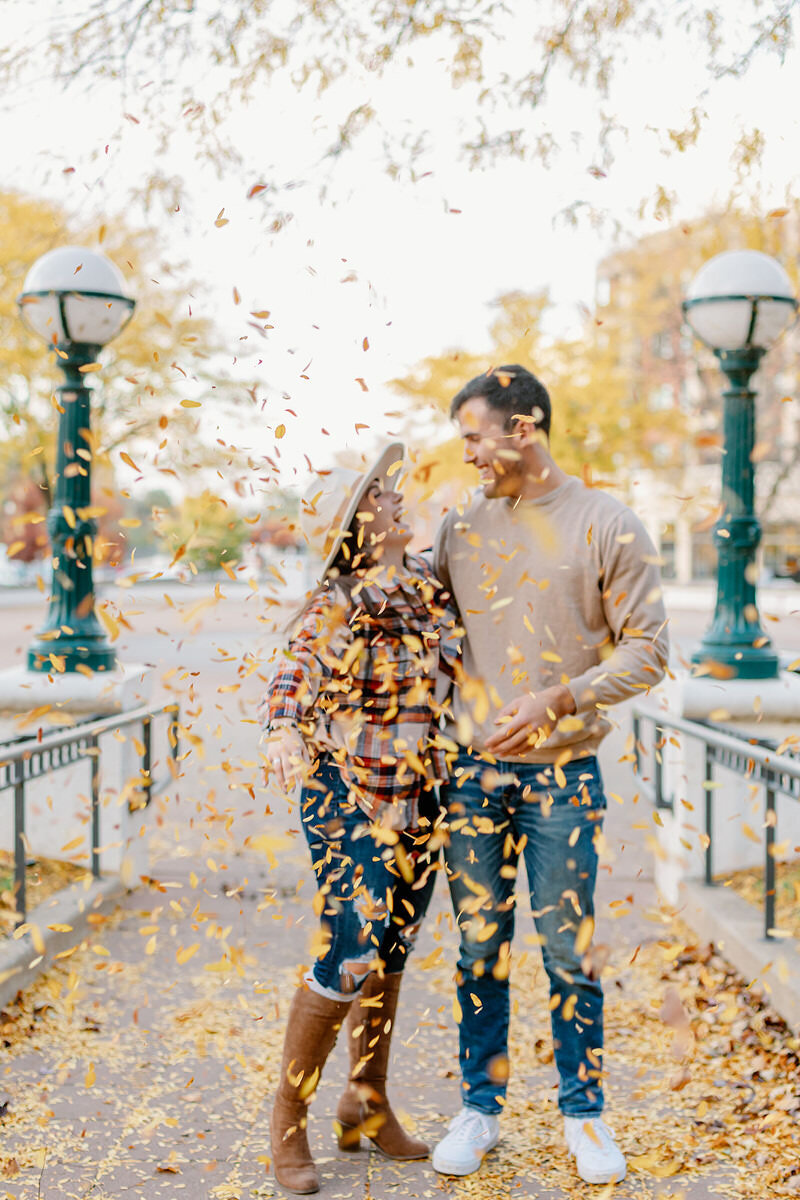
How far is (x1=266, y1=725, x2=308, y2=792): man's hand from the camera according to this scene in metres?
2.77

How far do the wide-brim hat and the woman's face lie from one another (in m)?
0.02

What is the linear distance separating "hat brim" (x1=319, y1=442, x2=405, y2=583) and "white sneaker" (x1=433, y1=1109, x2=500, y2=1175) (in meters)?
1.57

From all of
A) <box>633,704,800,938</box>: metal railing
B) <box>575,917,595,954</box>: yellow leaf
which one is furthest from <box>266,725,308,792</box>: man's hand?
<box>633,704,800,938</box>: metal railing

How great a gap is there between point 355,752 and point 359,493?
26.8 inches

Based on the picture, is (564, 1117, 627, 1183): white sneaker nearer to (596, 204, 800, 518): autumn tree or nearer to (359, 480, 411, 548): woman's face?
(359, 480, 411, 548): woman's face

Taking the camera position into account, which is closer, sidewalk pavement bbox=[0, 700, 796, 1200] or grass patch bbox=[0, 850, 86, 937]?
sidewalk pavement bbox=[0, 700, 796, 1200]

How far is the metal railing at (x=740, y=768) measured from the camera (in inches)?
158

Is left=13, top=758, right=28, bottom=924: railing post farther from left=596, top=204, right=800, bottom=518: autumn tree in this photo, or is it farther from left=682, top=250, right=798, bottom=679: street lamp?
left=596, top=204, right=800, bottom=518: autumn tree

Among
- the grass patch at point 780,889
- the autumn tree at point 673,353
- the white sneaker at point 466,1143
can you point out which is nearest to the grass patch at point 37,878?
the white sneaker at point 466,1143

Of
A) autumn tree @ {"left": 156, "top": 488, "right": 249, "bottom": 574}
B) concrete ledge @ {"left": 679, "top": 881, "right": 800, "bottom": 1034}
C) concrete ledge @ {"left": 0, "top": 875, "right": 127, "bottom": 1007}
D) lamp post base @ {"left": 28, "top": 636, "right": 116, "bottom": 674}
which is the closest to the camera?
autumn tree @ {"left": 156, "top": 488, "right": 249, "bottom": 574}

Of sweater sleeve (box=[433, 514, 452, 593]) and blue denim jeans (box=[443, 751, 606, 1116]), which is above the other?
sweater sleeve (box=[433, 514, 452, 593])

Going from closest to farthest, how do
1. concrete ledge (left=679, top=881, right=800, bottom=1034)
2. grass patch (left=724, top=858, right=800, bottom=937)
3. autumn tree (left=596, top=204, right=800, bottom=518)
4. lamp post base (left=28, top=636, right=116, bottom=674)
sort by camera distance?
concrete ledge (left=679, top=881, right=800, bottom=1034) < grass patch (left=724, top=858, right=800, bottom=937) < lamp post base (left=28, top=636, right=116, bottom=674) < autumn tree (left=596, top=204, right=800, bottom=518)

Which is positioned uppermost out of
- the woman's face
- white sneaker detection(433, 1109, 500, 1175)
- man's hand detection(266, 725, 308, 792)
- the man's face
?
the man's face

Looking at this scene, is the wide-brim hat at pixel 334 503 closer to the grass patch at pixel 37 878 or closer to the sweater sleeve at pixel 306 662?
the sweater sleeve at pixel 306 662
